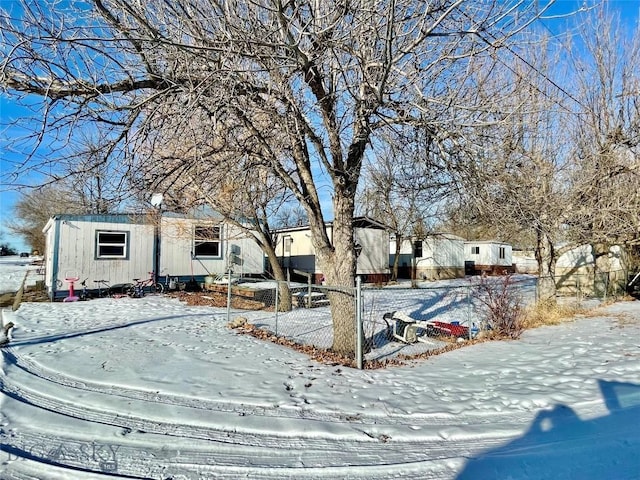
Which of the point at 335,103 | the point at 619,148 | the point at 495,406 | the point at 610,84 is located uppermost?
the point at 610,84

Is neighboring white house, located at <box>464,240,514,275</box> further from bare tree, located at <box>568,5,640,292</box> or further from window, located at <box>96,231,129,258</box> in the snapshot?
window, located at <box>96,231,129,258</box>

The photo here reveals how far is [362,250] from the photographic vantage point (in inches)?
804

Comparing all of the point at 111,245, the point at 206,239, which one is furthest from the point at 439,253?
the point at 111,245

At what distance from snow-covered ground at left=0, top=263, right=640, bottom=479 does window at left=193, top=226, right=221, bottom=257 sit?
24.3 feet

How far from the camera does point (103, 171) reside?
228 inches

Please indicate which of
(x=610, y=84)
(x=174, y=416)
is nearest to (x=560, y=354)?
(x=174, y=416)

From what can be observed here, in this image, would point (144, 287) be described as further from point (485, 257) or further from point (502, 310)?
point (485, 257)

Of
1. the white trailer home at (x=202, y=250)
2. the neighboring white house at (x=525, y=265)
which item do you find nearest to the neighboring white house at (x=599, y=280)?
the white trailer home at (x=202, y=250)

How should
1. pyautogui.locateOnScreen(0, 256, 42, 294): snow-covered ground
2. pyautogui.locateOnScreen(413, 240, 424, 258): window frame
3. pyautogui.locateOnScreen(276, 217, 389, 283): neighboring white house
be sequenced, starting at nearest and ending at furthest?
pyautogui.locateOnScreen(0, 256, 42, 294): snow-covered ground < pyautogui.locateOnScreen(276, 217, 389, 283): neighboring white house < pyautogui.locateOnScreen(413, 240, 424, 258): window frame

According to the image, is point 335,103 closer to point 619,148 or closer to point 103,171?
point 103,171

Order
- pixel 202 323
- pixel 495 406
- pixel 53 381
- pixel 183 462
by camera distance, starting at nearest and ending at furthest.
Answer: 1. pixel 183 462
2. pixel 495 406
3. pixel 53 381
4. pixel 202 323

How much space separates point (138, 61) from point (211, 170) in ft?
5.95

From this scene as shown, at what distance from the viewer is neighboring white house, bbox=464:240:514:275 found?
1206 inches

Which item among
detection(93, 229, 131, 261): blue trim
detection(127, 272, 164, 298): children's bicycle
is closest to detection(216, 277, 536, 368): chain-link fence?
detection(127, 272, 164, 298): children's bicycle
